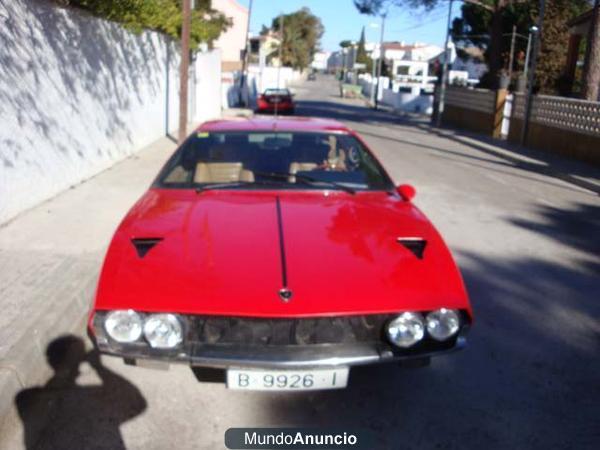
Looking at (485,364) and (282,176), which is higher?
(282,176)

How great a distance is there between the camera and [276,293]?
8.94 ft

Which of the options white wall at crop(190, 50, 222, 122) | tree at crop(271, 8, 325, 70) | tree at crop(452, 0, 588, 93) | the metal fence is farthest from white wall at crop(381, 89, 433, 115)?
tree at crop(271, 8, 325, 70)

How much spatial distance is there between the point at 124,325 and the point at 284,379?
0.79 m

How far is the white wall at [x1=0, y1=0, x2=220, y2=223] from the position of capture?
6609mm

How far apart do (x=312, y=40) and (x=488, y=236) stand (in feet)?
349

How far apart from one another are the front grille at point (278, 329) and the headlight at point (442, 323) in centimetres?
23

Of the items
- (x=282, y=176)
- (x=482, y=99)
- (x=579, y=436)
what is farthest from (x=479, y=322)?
(x=482, y=99)

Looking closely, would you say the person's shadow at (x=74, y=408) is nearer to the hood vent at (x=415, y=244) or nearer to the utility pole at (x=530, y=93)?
the hood vent at (x=415, y=244)

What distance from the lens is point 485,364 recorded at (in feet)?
12.6

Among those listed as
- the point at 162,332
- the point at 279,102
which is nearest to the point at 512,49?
A: the point at 279,102

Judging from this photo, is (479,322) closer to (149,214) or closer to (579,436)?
(579,436)

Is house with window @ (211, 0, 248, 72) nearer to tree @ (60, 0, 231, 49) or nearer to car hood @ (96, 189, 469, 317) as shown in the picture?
tree @ (60, 0, 231, 49)

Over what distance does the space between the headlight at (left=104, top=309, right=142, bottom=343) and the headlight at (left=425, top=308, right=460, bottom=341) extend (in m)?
1.39

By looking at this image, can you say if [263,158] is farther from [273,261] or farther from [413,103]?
[413,103]
